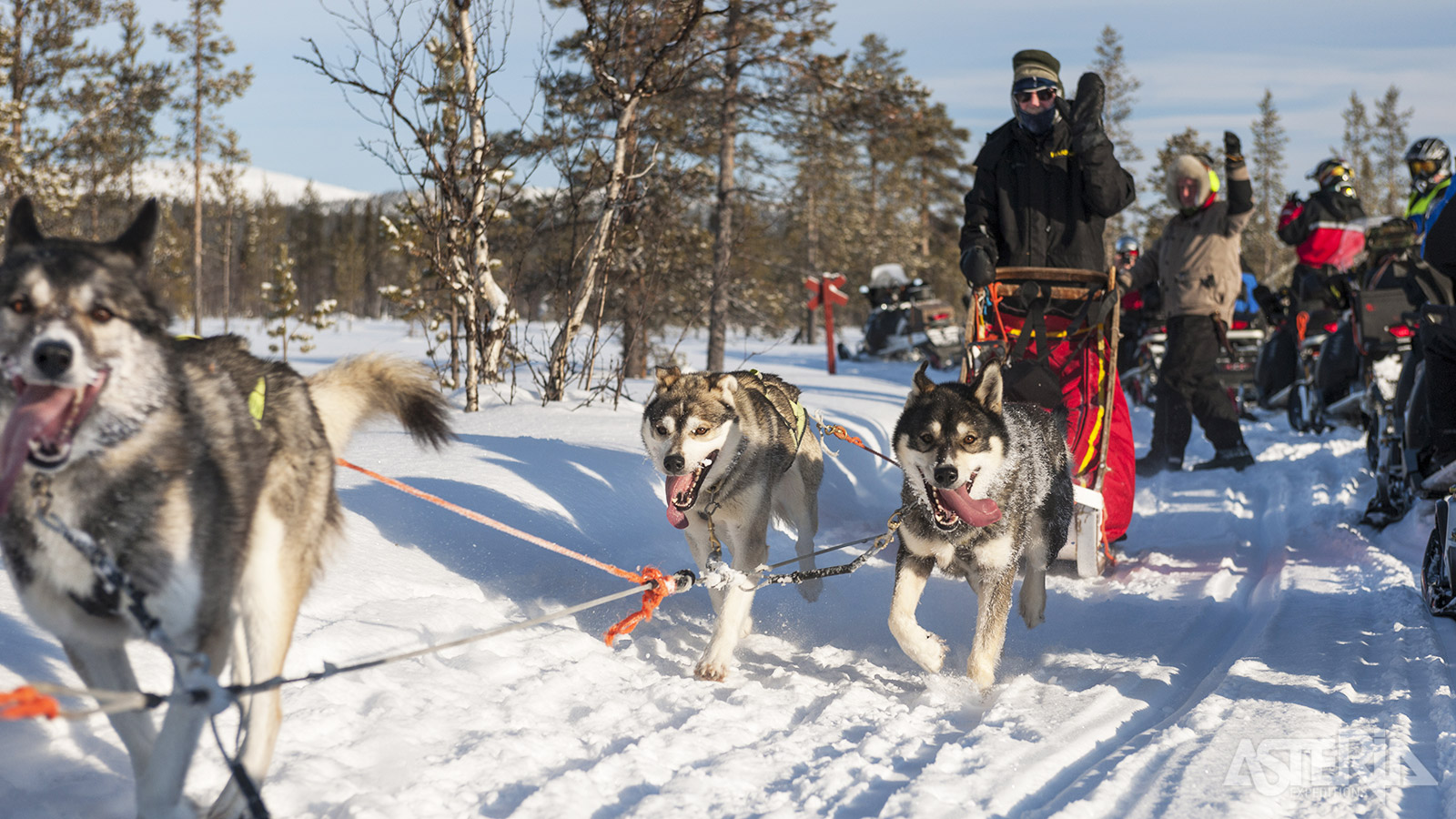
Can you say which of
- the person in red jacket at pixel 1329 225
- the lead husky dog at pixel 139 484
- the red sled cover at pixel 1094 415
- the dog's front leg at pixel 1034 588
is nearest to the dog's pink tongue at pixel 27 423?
the lead husky dog at pixel 139 484

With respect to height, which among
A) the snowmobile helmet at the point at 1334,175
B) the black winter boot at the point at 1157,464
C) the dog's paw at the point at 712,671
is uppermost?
the snowmobile helmet at the point at 1334,175

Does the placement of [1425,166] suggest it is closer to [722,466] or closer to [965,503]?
[965,503]

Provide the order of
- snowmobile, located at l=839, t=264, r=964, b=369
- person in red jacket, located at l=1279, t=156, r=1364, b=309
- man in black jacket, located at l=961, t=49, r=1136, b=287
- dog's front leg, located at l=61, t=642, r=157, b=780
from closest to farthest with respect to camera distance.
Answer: dog's front leg, located at l=61, t=642, r=157, b=780
man in black jacket, located at l=961, t=49, r=1136, b=287
person in red jacket, located at l=1279, t=156, r=1364, b=309
snowmobile, located at l=839, t=264, r=964, b=369

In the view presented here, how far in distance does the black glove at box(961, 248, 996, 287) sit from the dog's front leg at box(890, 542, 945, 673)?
1486 millimetres

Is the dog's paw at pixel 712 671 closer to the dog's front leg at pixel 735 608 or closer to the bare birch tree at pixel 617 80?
the dog's front leg at pixel 735 608

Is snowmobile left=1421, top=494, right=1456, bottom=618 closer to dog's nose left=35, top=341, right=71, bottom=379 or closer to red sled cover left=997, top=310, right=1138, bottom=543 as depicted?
red sled cover left=997, top=310, right=1138, bottom=543

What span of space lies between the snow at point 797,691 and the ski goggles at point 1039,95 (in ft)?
7.00

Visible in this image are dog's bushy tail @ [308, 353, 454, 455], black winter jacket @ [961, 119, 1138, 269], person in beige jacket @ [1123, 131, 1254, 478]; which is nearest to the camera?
dog's bushy tail @ [308, 353, 454, 455]

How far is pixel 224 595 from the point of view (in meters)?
A: 1.69

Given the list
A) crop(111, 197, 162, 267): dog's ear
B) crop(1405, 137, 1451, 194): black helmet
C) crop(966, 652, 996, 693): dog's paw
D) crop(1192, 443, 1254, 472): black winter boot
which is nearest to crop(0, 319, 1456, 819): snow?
crop(966, 652, 996, 693): dog's paw

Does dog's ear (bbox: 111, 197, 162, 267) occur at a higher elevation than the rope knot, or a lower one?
higher

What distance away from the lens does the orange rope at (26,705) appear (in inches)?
50.9

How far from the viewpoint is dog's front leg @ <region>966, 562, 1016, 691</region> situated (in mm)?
2873

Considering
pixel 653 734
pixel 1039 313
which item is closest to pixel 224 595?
pixel 653 734
